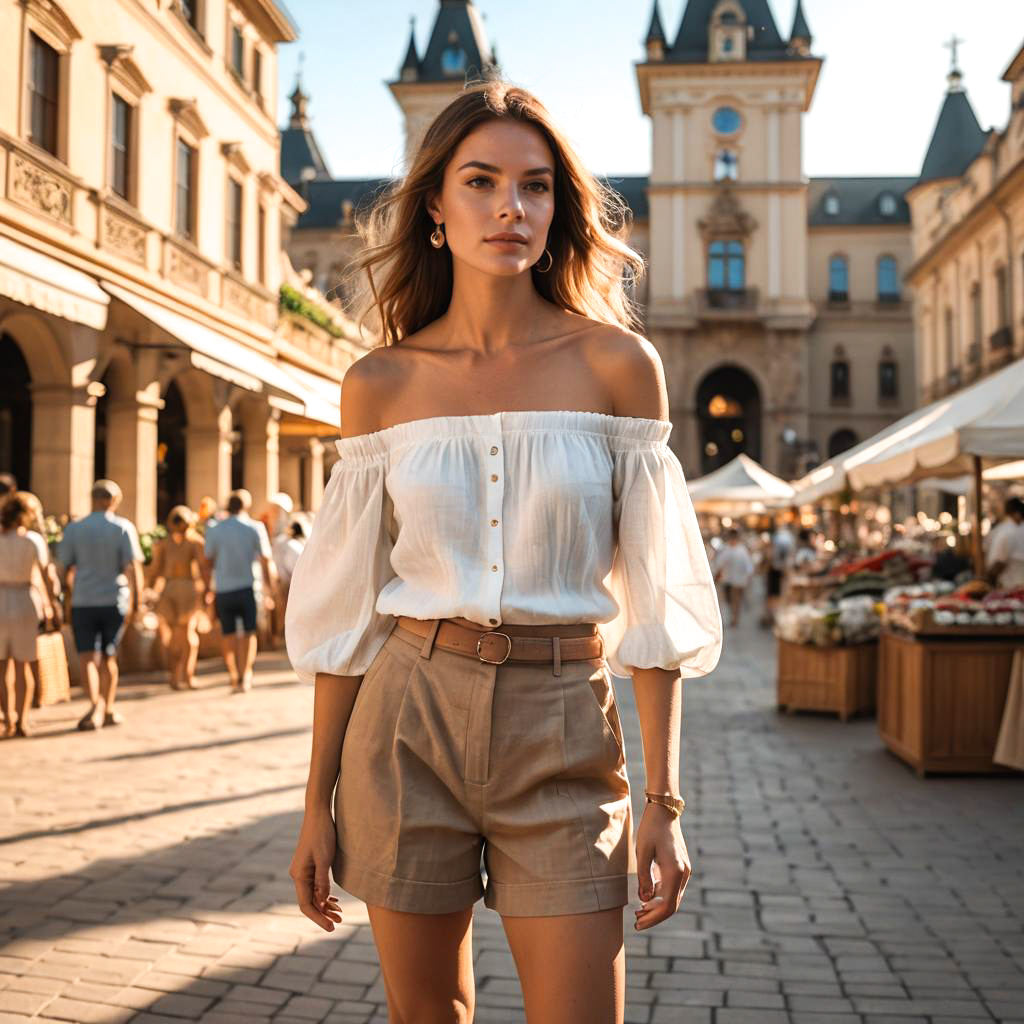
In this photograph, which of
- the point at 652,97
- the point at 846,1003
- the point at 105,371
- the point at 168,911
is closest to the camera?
the point at 846,1003

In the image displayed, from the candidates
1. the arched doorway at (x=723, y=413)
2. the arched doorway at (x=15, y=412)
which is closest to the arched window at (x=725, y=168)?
the arched doorway at (x=723, y=413)

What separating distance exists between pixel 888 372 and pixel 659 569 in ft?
209

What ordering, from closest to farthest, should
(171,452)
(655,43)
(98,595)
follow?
(98,595), (171,452), (655,43)

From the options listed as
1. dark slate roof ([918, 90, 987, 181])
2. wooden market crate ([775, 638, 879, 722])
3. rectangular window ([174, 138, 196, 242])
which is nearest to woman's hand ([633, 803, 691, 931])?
wooden market crate ([775, 638, 879, 722])

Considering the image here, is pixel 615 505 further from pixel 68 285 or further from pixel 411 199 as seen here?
pixel 68 285

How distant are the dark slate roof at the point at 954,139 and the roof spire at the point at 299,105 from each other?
30.6m

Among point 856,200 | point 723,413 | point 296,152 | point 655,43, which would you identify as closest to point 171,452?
point 655,43

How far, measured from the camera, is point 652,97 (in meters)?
55.6

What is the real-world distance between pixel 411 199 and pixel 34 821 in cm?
512

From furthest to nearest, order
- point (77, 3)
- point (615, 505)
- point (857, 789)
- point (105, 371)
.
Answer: point (105, 371), point (77, 3), point (857, 789), point (615, 505)

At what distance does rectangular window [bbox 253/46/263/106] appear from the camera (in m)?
24.5

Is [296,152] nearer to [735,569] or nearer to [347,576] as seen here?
[735,569]

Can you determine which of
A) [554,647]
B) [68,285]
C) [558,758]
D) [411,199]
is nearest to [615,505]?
[554,647]

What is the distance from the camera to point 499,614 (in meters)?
2.01
